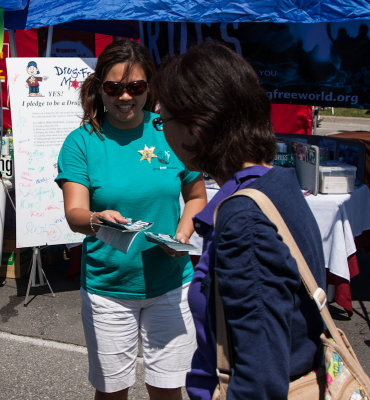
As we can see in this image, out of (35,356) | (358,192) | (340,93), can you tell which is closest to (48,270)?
(35,356)

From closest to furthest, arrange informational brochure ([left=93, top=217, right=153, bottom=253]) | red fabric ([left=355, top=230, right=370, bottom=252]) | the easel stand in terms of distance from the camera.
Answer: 1. informational brochure ([left=93, top=217, right=153, bottom=253])
2. the easel stand
3. red fabric ([left=355, top=230, right=370, bottom=252])

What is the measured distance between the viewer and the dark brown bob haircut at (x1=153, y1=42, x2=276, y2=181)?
46.6 inches

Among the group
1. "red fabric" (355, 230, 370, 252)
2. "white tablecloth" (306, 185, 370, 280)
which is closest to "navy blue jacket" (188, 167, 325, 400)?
"white tablecloth" (306, 185, 370, 280)

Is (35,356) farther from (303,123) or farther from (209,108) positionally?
(303,123)

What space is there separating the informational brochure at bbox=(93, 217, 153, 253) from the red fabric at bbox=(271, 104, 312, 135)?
5.99 meters

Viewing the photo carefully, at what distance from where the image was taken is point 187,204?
2385 mm

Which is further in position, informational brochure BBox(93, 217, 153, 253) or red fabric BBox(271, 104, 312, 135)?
red fabric BBox(271, 104, 312, 135)

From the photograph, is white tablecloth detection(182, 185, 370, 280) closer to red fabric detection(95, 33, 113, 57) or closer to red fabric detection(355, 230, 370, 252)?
red fabric detection(355, 230, 370, 252)

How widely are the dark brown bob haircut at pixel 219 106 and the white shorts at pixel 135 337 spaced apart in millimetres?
1081

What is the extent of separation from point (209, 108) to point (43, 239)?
355 centimetres

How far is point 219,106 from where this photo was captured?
3.87ft

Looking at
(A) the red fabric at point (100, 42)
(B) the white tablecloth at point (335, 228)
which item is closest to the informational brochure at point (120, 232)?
(B) the white tablecloth at point (335, 228)

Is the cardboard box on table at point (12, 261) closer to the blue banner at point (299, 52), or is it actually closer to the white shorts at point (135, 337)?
the blue banner at point (299, 52)

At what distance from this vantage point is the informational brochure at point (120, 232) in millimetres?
1889
